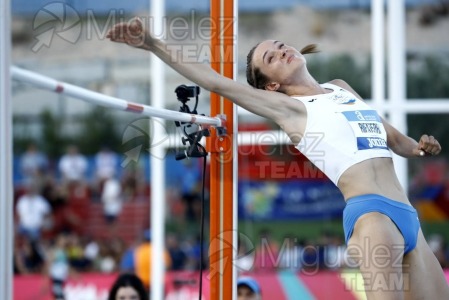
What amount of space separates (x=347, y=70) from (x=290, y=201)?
2.91 meters

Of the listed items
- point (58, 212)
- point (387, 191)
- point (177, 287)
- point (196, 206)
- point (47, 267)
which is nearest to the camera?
point (387, 191)

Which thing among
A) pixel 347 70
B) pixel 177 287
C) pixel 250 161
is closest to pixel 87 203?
pixel 250 161

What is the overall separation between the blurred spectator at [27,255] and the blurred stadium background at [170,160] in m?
0.03

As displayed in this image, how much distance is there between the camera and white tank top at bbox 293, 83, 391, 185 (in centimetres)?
411

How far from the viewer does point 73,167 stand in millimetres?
15844

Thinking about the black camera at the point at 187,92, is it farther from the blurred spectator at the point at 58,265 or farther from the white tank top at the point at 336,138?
the blurred spectator at the point at 58,265

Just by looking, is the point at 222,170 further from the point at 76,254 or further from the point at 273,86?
the point at 76,254

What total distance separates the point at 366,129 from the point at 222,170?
687 millimetres

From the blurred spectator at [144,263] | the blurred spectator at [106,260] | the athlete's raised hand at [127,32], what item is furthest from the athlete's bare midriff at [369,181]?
the blurred spectator at [106,260]

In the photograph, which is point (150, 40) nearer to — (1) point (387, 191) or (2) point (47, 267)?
(1) point (387, 191)

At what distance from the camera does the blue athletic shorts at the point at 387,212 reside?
4004mm

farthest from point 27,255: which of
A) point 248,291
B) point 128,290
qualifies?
point 248,291

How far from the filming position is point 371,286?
3.90 meters

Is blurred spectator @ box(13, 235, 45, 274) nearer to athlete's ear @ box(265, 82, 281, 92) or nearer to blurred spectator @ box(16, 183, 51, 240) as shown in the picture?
blurred spectator @ box(16, 183, 51, 240)
